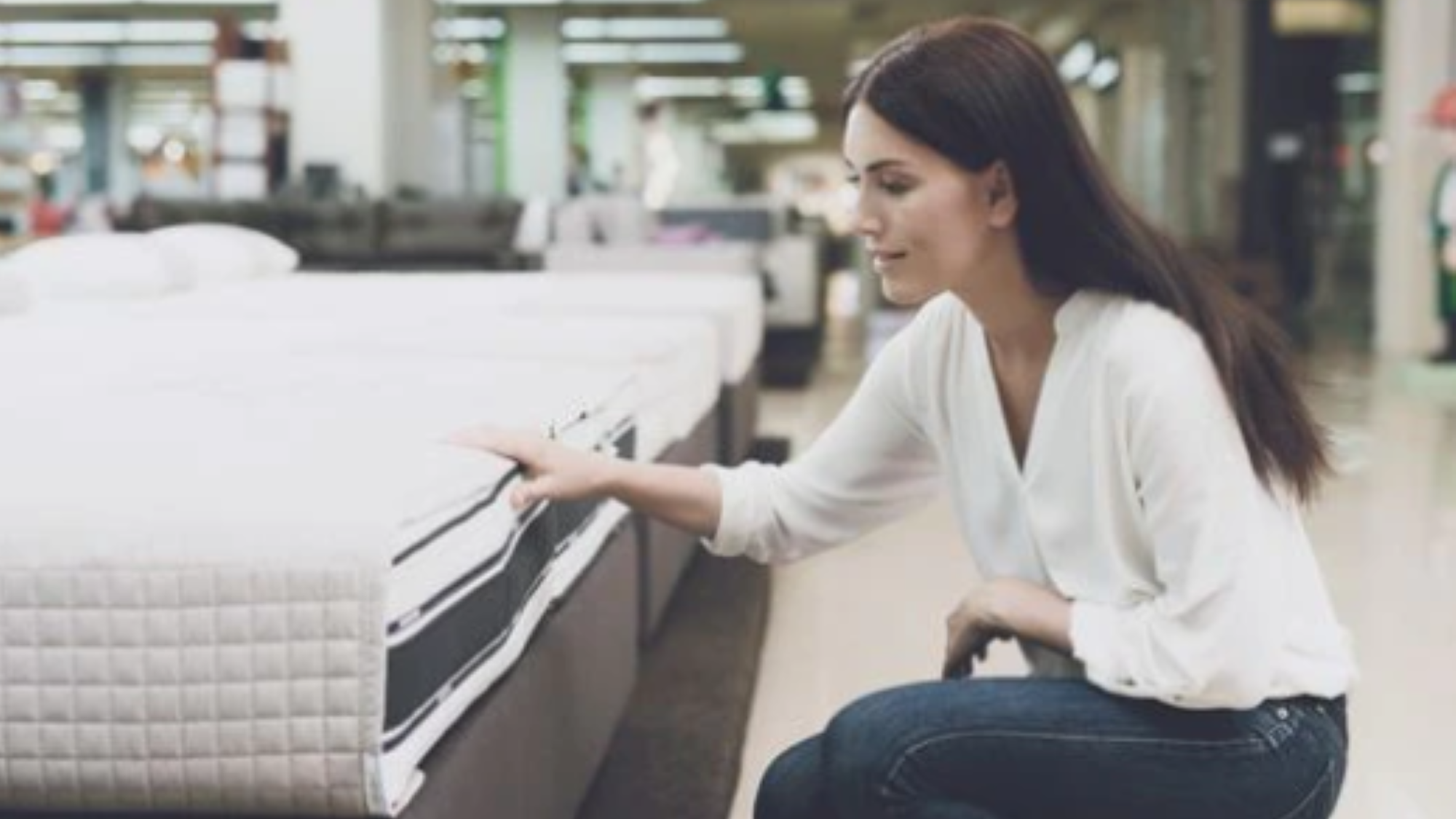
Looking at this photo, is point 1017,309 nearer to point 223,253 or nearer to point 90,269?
point 90,269

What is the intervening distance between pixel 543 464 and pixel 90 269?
3.18 meters

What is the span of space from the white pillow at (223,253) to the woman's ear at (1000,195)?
3897 mm

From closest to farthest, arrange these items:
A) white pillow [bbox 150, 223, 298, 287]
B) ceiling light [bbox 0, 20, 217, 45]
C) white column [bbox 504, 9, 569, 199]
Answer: white pillow [bbox 150, 223, 298, 287]
white column [bbox 504, 9, 569, 199]
ceiling light [bbox 0, 20, 217, 45]

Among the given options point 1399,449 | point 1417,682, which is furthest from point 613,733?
point 1399,449

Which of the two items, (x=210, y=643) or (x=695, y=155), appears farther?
(x=695, y=155)

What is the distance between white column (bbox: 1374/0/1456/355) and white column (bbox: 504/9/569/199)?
902 cm

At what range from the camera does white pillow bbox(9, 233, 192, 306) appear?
4.56 m

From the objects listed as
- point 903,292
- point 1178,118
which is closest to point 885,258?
point 903,292

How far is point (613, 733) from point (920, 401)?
2.85ft

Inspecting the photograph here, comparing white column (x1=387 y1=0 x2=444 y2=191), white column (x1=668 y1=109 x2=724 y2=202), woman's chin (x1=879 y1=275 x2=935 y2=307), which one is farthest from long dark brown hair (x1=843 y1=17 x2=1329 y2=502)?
white column (x1=668 y1=109 x2=724 y2=202)

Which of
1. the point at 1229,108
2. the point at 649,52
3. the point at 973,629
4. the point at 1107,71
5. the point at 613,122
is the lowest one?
the point at 973,629

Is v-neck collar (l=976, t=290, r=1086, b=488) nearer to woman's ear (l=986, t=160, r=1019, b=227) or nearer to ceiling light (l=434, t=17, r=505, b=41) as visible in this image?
woman's ear (l=986, t=160, r=1019, b=227)

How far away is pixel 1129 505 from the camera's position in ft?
5.37

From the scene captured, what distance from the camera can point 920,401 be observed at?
6.31 feet
